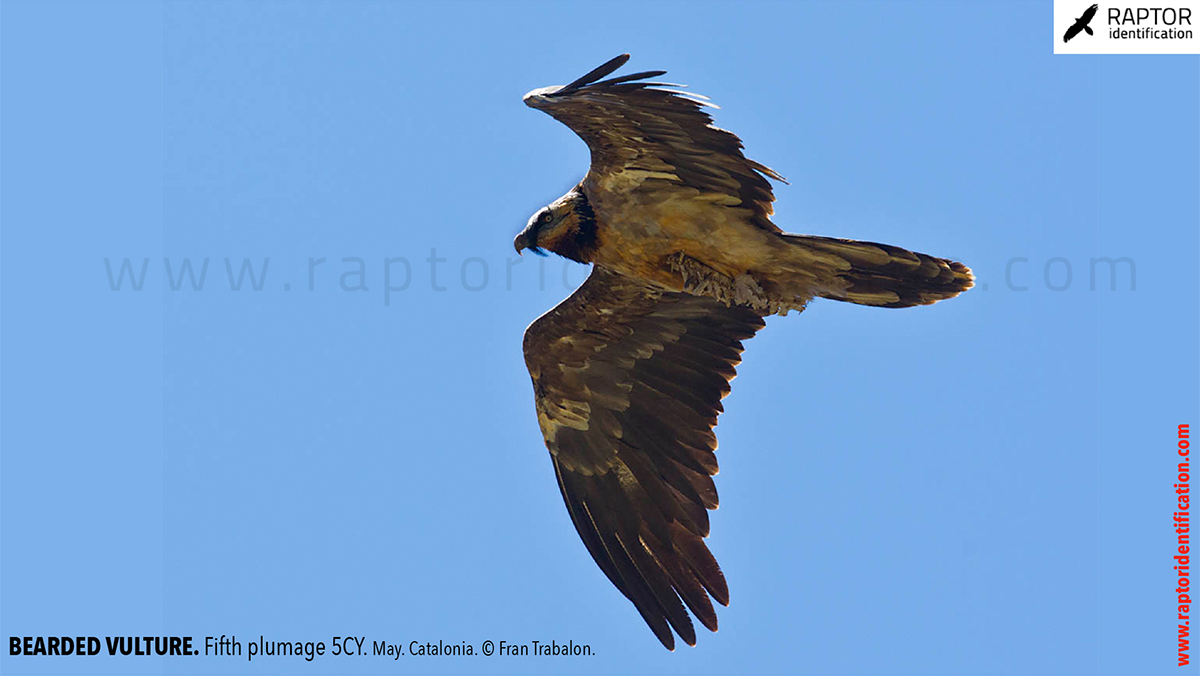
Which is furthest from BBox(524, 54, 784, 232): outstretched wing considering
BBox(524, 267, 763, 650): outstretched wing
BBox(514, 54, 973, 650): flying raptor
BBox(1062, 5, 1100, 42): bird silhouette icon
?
BBox(1062, 5, 1100, 42): bird silhouette icon

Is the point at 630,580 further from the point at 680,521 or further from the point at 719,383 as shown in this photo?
the point at 719,383

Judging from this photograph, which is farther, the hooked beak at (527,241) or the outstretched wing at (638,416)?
the outstretched wing at (638,416)

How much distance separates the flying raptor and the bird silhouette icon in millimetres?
4812

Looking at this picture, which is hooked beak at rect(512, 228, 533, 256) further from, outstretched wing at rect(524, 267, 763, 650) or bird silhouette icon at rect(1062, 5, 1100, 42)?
bird silhouette icon at rect(1062, 5, 1100, 42)

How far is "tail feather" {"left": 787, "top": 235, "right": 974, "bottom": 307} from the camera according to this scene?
947cm

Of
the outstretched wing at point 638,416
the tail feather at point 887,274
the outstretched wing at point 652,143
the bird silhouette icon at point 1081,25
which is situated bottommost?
the outstretched wing at point 638,416

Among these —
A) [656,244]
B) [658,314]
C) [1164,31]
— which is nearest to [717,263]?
[656,244]

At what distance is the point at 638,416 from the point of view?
36.4 feet

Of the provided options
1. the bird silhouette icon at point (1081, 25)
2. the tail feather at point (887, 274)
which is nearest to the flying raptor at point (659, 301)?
the tail feather at point (887, 274)

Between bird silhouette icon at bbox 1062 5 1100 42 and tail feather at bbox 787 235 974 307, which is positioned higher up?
bird silhouette icon at bbox 1062 5 1100 42

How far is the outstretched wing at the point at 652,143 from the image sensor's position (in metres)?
9.00

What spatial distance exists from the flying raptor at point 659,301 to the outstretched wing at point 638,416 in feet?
0.03

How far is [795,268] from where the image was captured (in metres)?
9.86

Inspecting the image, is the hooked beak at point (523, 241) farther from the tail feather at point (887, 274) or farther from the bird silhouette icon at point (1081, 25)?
the bird silhouette icon at point (1081, 25)
